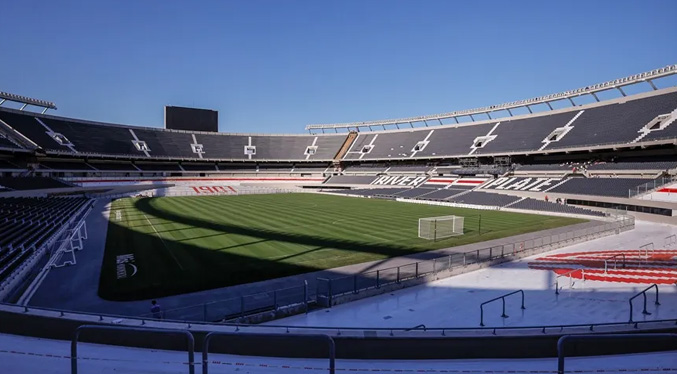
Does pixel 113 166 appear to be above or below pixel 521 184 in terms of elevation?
above

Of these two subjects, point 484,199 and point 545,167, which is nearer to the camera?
point 484,199

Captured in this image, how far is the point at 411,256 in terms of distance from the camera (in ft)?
59.0

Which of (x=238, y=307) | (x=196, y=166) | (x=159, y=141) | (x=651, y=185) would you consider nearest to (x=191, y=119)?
(x=159, y=141)

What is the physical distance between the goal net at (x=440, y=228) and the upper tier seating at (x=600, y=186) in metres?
19.6

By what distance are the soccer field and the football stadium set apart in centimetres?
16

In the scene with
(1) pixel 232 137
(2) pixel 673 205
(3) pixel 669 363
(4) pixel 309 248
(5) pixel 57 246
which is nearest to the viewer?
(3) pixel 669 363

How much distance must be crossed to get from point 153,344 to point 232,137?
3233 inches

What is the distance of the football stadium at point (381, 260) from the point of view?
17.6ft

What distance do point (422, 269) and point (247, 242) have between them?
10.6 m

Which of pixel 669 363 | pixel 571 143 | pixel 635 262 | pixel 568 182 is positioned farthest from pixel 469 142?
pixel 669 363

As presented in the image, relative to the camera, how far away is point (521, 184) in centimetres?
4628

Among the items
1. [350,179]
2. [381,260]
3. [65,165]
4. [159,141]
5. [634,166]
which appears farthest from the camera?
[350,179]

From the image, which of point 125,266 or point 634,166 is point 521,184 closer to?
point 634,166

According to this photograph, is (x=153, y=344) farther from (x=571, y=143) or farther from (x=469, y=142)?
(x=469, y=142)
